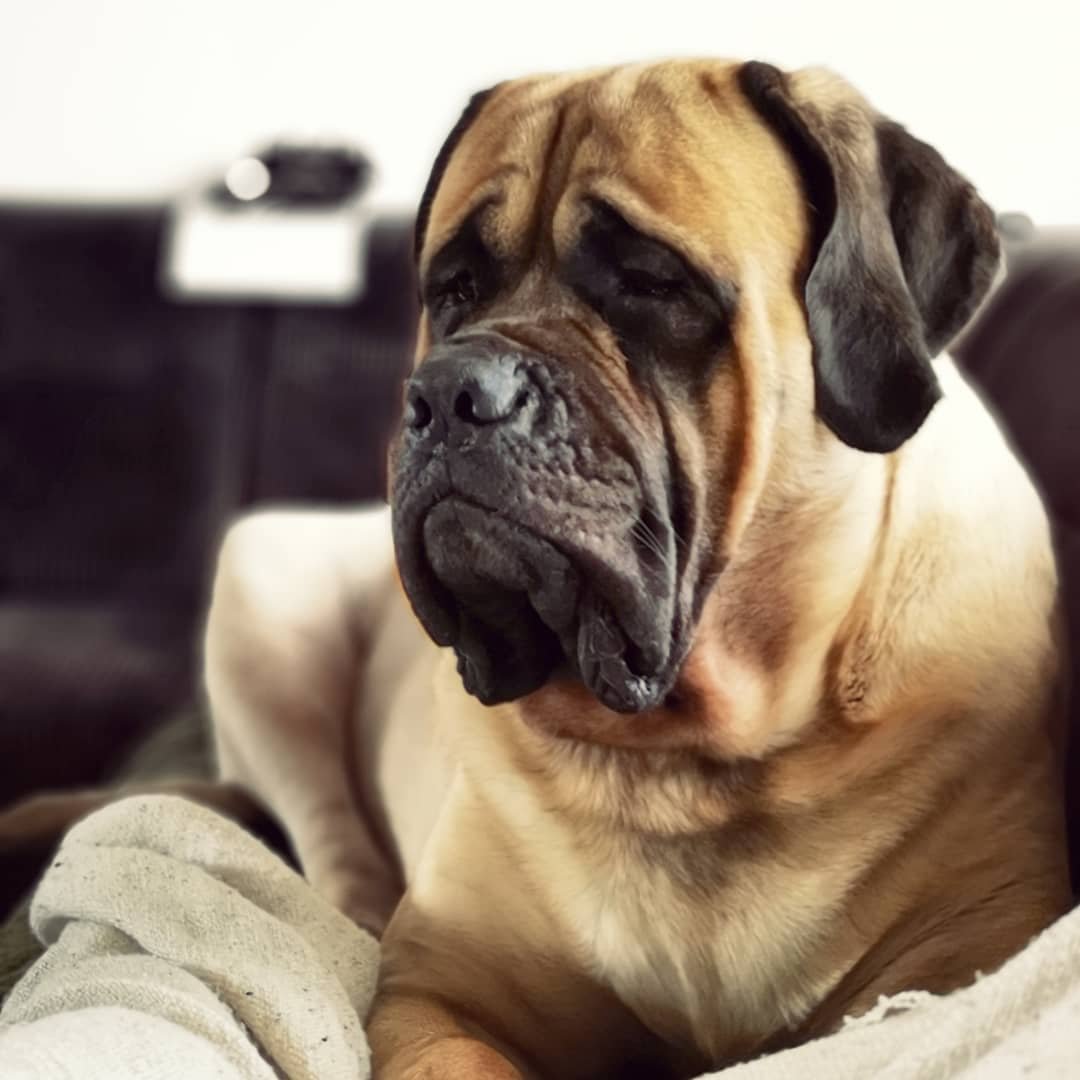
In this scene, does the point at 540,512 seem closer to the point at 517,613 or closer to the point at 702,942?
the point at 517,613

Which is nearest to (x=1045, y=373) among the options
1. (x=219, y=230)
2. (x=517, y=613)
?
(x=517, y=613)

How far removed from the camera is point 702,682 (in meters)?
0.97

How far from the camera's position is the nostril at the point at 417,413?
0.88m

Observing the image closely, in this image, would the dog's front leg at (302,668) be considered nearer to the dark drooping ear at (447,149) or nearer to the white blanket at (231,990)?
the white blanket at (231,990)

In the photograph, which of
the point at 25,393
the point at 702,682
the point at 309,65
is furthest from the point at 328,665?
the point at 309,65

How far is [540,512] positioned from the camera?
86 centimetres

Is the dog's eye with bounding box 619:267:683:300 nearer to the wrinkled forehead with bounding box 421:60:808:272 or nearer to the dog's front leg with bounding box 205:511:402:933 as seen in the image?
the wrinkled forehead with bounding box 421:60:808:272

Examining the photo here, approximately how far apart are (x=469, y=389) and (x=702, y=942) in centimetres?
40

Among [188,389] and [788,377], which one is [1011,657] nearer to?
[788,377]

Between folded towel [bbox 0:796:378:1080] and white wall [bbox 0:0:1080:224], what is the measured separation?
1.75 metres

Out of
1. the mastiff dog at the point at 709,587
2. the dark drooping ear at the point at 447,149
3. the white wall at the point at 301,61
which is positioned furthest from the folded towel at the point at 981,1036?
the white wall at the point at 301,61

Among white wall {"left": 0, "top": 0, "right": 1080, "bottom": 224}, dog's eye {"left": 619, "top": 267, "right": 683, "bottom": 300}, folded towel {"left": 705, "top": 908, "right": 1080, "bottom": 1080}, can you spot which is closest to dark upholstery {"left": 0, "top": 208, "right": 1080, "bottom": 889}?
white wall {"left": 0, "top": 0, "right": 1080, "bottom": 224}

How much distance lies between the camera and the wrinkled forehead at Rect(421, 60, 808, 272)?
0.92m

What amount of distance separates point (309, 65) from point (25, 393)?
0.78m
